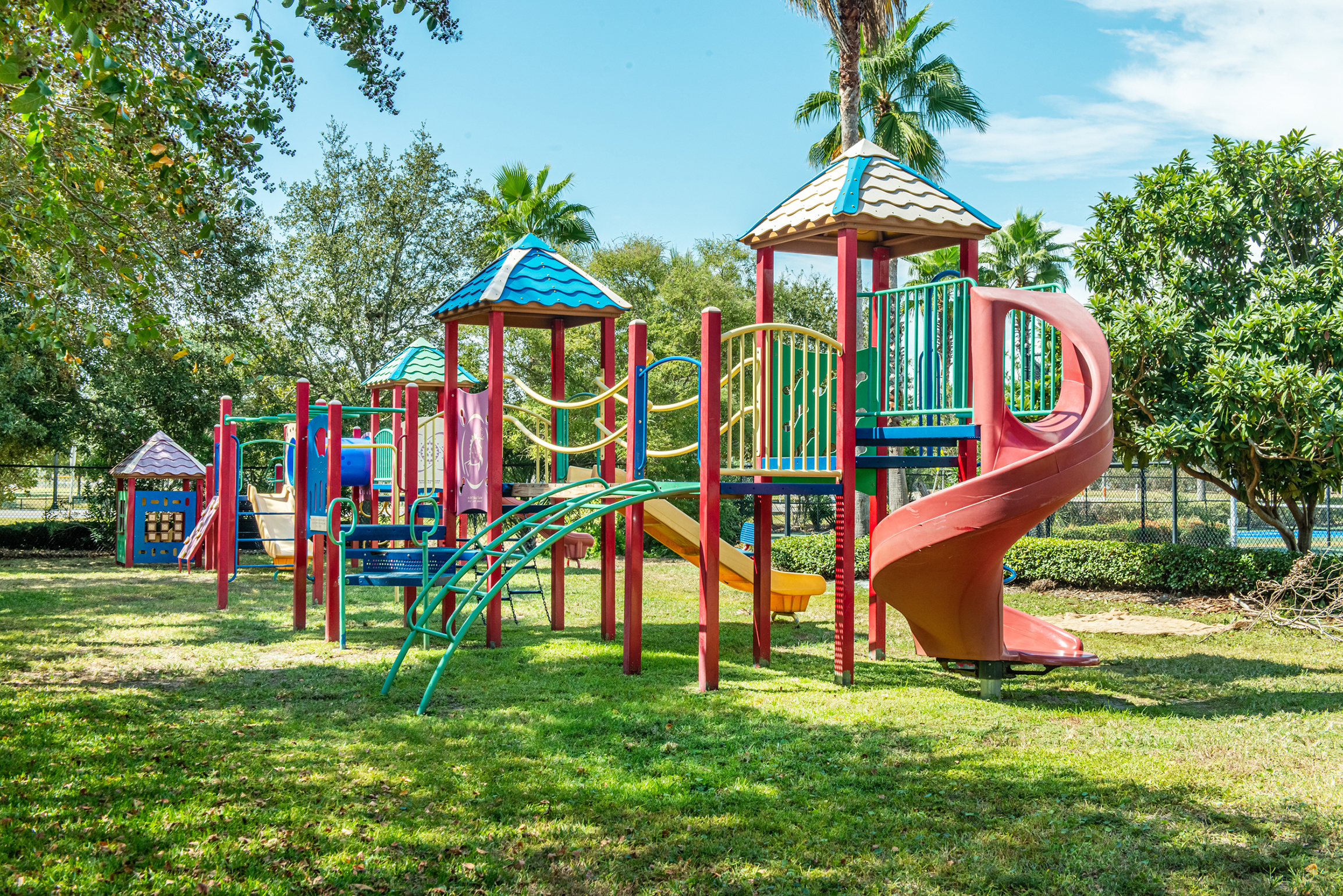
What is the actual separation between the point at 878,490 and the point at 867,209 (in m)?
2.56

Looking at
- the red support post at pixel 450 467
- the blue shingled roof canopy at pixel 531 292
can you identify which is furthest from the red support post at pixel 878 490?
the red support post at pixel 450 467

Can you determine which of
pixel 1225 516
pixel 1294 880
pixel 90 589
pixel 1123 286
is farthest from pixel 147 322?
pixel 1225 516

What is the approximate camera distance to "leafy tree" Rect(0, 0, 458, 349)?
19.1ft

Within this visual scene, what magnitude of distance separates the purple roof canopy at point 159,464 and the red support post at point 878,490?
50.4 feet

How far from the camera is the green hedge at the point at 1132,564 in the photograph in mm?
13523

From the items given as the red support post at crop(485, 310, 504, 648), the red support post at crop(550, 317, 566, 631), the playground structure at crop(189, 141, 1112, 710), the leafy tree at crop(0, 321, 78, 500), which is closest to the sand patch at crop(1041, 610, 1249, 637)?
the playground structure at crop(189, 141, 1112, 710)

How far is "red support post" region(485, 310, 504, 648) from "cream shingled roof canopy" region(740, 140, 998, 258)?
265 centimetres

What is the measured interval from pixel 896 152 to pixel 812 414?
1377cm

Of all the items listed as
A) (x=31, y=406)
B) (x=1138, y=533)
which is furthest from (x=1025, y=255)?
(x=31, y=406)

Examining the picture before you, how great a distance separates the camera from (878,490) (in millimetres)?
9102

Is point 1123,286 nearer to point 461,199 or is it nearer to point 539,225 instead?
point 539,225

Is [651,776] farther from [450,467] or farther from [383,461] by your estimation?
[383,461]

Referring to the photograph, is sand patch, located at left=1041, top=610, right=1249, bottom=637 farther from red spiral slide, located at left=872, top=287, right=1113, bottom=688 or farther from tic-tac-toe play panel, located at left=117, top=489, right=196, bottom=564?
tic-tac-toe play panel, located at left=117, top=489, right=196, bottom=564

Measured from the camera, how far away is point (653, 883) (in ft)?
13.0
